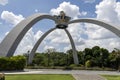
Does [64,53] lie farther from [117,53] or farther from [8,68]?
[8,68]

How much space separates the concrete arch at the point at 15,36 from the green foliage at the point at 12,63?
2.77 ft

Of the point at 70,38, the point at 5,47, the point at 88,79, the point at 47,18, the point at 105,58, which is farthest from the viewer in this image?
the point at 105,58

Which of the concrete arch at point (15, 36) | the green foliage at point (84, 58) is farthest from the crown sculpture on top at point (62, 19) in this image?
the green foliage at point (84, 58)

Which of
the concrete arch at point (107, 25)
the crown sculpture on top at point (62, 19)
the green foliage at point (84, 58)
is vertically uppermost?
the crown sculpture on top at point (62, 19)

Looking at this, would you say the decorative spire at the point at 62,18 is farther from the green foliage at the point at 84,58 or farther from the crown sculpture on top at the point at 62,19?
the green foliage at the point at 84,58

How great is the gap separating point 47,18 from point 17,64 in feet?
43.7

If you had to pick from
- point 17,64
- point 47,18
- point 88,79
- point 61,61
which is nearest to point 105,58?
point 61,61

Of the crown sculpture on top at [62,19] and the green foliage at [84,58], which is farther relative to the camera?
the green foliage at [84,58]

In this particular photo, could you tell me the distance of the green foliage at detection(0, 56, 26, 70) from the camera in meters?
35.5

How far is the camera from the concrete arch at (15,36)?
36.1 m

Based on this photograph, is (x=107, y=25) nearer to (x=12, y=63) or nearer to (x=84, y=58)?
(x=12, y=63)

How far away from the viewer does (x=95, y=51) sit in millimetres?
82000

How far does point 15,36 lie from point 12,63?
3705 millimetres

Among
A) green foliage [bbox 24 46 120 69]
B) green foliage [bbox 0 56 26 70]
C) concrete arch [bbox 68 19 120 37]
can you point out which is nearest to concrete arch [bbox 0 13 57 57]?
green foliage [bbox 0 56 26 70]
